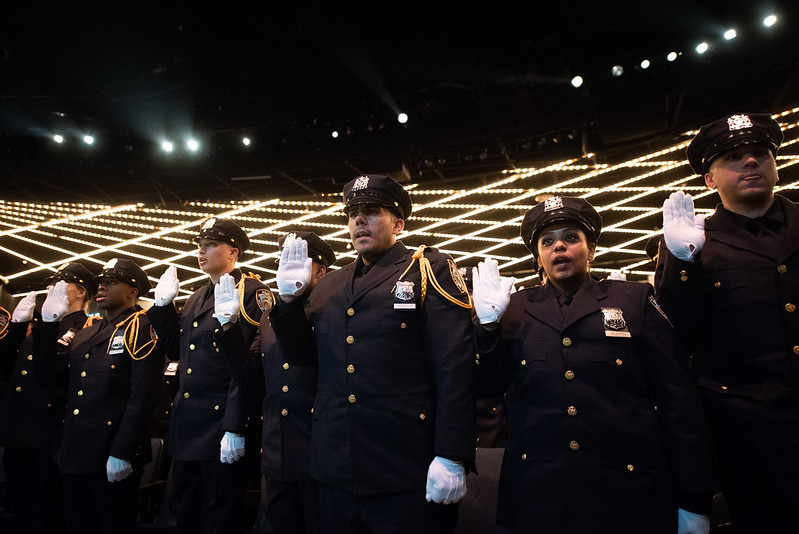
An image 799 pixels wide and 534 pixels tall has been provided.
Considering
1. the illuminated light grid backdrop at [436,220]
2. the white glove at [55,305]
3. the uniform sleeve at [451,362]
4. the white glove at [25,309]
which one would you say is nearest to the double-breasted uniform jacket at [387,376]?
the uniform sleeve at [451,362]

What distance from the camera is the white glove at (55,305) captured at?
3738 mm

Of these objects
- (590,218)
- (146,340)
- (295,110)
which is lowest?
(146,340)

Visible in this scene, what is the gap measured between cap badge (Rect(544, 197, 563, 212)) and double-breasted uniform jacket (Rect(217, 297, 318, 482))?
144 centimetres

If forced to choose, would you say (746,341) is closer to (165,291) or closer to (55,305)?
(165,291)

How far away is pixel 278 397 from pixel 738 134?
2.52 meters

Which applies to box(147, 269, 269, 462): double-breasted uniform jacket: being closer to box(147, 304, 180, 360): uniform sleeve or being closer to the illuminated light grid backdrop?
box(147, 304, 180, 360): uniform sleeve

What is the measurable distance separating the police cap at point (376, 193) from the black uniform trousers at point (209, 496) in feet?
5.45

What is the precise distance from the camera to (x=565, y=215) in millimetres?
2168

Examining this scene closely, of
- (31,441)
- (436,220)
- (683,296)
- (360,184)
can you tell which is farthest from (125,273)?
(436,220)

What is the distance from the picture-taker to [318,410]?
7.09ft

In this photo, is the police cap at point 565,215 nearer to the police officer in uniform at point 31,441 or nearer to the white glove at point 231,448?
the white glove at point 231,448

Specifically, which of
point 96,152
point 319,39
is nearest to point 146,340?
point 319,39

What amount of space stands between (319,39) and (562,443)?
8.66 m

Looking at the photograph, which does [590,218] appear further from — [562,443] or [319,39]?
[319,39]
